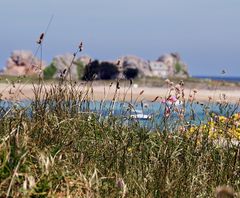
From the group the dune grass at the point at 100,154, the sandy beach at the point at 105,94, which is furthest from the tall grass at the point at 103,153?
the sandy beach at the point at 105,94

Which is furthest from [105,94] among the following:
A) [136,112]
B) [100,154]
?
[100,154]

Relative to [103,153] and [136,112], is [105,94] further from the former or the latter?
[103,153]

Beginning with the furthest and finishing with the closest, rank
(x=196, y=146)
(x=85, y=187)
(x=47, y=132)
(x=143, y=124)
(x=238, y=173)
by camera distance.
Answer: (x=143, y=124), (x=196, y=146), (x=238, y=173), (x=47, y=132), (x=85, y=187)

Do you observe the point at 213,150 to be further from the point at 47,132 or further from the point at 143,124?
the point at 47,132

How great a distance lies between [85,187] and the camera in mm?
5488

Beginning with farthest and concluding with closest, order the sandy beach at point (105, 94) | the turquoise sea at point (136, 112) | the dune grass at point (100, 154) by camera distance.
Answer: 1. the sandy beach at point (105, 94)
2. the turquoise sea at point (136, 112)
3. the dune grass at point (100, 154)

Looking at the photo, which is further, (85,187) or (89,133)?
(89,133)

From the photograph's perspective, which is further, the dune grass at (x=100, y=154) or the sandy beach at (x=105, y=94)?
the sandy beach at (x=105, y=94)

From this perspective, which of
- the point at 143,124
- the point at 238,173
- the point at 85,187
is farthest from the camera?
the point at 143,124

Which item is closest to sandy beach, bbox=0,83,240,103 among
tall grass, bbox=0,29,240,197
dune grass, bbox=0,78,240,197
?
tall grass, bbox=0,29,240,197

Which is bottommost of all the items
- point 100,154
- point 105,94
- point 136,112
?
point 100,154

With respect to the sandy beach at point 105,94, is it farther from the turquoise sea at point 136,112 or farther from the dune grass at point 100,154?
the dune grass at point 100,154

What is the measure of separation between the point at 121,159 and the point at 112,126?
1123 millimetres

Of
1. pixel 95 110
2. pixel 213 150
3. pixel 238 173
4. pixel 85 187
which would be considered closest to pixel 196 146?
pixel 213 150
